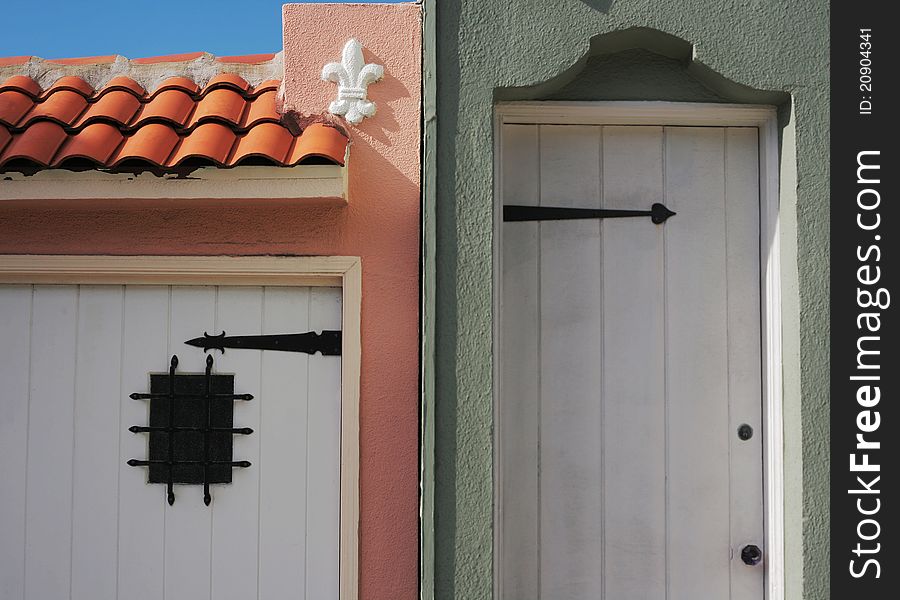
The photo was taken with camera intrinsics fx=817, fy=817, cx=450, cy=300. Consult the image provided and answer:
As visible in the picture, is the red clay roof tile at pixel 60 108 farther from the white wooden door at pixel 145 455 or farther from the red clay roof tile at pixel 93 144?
the white wooden door at pixel 145 455

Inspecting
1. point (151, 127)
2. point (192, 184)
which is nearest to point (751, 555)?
point (192, 184)

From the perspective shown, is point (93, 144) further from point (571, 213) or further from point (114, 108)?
point (571, 213)

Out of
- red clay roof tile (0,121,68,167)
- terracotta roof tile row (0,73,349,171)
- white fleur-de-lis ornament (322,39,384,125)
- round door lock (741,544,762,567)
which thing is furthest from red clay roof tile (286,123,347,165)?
round door lock (741,544,762,567)

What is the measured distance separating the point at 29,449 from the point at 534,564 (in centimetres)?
220

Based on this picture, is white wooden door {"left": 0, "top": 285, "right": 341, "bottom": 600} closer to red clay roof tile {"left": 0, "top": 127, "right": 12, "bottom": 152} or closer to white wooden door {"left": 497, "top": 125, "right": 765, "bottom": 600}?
red clay roof tile {"left": 0, "top": 127, "right": 12, "bottom": 152}

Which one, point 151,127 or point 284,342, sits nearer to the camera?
point 151,127

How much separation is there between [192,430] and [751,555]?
231cm

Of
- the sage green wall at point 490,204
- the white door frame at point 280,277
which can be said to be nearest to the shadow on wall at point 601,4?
the sage green wall at point 490,204

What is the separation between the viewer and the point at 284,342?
3.48 meters

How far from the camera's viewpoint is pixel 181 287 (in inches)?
139

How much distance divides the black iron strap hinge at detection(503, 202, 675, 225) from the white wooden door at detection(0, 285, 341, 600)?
863 millimetres

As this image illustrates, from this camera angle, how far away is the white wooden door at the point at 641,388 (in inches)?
125
